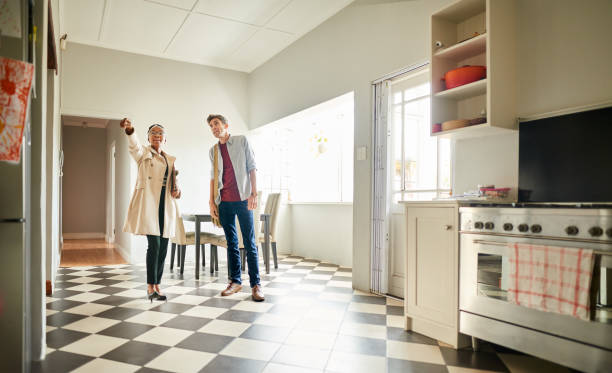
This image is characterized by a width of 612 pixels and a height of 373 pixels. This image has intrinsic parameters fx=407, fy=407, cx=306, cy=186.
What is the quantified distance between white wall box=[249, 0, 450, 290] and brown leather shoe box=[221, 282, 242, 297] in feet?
3.48

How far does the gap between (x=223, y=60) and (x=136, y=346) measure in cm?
444

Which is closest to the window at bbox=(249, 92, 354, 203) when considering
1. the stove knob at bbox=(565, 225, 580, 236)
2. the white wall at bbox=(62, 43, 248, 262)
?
the white wall at bbox=(62, 43, 248, 262)

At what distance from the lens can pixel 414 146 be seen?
11.3ft

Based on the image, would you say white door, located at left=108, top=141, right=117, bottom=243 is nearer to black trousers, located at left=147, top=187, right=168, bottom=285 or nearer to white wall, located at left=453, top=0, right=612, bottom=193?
black trousers, located at left=147, top=187, right=168, bottom=285

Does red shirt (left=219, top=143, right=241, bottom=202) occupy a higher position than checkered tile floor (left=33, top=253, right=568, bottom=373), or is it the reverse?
red shirt (left=219, top=143, right=241, bottom=202)

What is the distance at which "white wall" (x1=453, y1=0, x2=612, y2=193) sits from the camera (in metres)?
2.05

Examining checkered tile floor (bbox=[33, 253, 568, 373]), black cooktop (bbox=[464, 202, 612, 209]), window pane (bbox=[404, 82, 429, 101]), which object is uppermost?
window pane (bbox=[404, 82, 429, 101])

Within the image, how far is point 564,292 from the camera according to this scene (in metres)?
1.69

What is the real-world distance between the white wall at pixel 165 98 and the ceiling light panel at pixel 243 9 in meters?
1.59

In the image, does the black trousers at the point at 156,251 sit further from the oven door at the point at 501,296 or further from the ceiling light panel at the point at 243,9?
the oven door at the point at 501,296

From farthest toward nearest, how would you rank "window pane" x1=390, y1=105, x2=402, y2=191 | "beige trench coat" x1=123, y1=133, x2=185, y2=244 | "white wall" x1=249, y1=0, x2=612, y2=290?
"window pane" x1=390, y1=105, x2=402, y2=191 < "beige trench coat" x1=123, y1=133, x2=185, y2=244 < "white wall" x1=249, y1=0, x2=612, y2=290

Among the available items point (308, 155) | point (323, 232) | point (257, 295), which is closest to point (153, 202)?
point (257, 295)

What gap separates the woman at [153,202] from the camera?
304 cm

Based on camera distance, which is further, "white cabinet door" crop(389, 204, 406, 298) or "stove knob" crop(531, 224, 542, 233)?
"white cabinet door" crop(389, 204, 406, 298)
